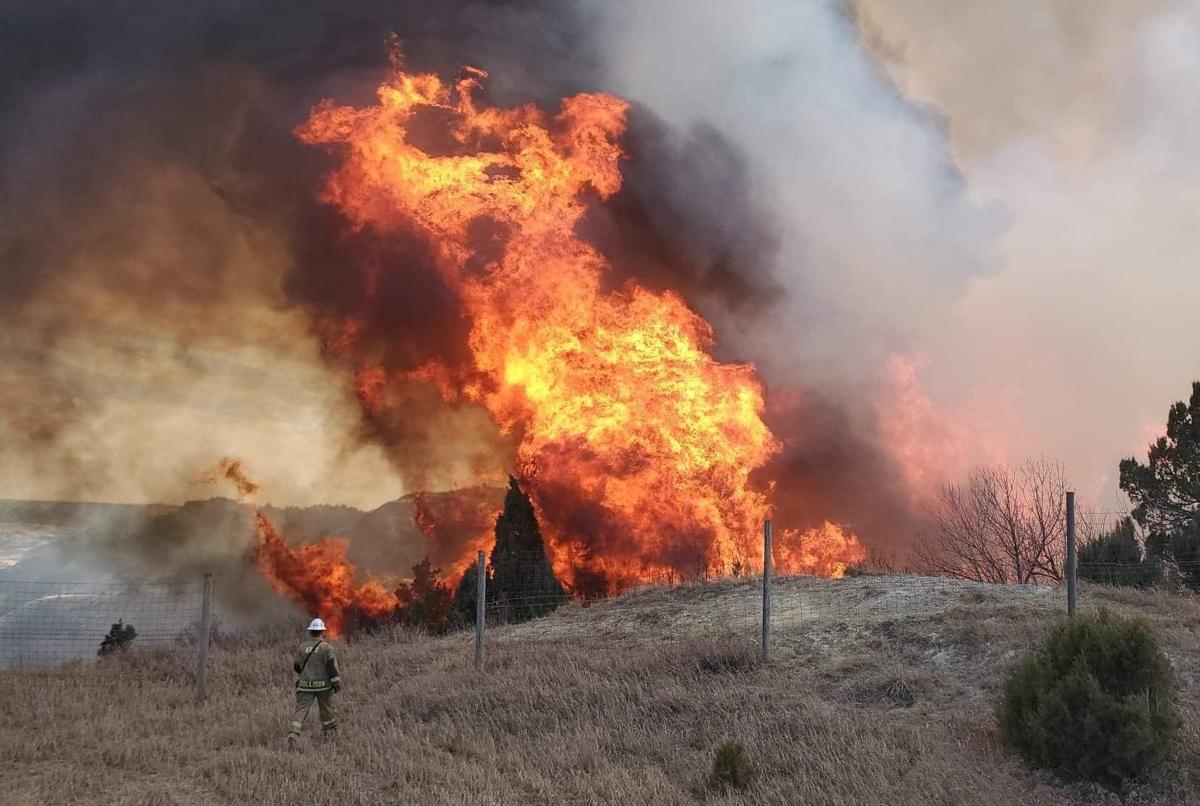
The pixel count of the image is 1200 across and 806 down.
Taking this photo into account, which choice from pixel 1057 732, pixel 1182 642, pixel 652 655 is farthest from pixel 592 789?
pixel 1182 642

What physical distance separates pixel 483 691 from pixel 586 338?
63.5 ft

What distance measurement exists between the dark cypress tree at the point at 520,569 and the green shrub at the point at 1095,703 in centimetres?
1417

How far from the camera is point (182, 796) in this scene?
861 cm

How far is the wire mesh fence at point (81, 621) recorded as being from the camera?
15352 mm

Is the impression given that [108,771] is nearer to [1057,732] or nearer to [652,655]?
[652,655]

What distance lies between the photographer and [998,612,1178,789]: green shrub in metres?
8.70

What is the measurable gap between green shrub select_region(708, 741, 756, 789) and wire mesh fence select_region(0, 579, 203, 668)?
9596 mm

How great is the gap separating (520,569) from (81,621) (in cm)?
1017

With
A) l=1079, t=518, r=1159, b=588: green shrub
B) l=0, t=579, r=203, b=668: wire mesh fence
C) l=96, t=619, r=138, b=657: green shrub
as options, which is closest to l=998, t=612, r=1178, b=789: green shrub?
l=1079, t=518, r=1159, b=588: green shrub

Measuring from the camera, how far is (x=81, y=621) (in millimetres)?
17812

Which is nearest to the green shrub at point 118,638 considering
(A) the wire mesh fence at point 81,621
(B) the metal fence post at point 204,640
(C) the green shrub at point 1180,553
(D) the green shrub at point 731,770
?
(A) the wire mesh fence at point 81,621

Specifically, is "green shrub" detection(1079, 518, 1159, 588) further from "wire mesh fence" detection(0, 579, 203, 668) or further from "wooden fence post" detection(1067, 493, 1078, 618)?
"wire mesh fence" detection(0, 579, 203, 668)

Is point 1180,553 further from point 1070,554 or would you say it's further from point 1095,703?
point 1095,703

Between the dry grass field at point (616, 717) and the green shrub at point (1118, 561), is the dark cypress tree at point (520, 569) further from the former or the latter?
the green shrub at point (1118, 561)
